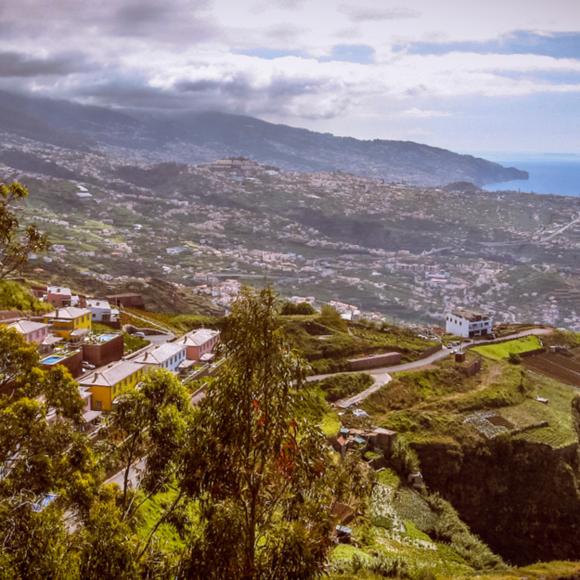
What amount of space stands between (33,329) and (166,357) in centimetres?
636

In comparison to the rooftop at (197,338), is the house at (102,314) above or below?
below

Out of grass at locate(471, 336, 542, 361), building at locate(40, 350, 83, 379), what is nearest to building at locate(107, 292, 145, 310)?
building at locate(40, 350, 83, 379)

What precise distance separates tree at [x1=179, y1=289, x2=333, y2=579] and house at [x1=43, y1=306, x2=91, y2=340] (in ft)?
87.4

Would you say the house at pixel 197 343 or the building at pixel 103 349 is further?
the house at pixel 197 343

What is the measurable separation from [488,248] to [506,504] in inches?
5926

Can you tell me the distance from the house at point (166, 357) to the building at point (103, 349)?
1465 millimetres

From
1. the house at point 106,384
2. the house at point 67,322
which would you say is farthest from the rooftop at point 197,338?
the house at point 106,384

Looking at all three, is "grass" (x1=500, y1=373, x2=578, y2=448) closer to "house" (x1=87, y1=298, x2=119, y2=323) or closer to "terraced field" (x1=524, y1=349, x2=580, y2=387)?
"terraced field" (x1=524, y1=349, x2=580, y2=387)

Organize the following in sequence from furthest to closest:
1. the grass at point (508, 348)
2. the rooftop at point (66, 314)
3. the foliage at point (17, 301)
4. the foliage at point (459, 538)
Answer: the grass at point (508, 348) < the foliage at point (17, 301) < the rooftop at point (66, 314) < the foliage at point (459, 538)

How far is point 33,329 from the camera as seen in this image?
99.8 ft

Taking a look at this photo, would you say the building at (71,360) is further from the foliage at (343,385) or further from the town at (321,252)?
the town at (321,252)

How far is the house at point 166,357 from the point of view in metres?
31.3

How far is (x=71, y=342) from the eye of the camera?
1242 inches

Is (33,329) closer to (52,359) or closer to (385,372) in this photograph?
(52,359)
